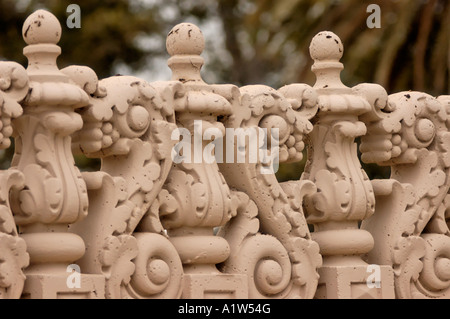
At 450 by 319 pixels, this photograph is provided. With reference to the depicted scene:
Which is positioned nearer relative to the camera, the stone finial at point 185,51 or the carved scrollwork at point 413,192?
the stone finial at point 185,51

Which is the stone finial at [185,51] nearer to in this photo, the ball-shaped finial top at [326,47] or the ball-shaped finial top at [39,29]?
the ball-shaped finial top at [39,29]

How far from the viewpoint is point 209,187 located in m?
6.13

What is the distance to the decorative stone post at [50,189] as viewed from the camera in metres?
5.52

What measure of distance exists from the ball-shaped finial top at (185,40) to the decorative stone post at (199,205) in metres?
0.17

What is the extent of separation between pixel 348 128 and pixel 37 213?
6.64 ft

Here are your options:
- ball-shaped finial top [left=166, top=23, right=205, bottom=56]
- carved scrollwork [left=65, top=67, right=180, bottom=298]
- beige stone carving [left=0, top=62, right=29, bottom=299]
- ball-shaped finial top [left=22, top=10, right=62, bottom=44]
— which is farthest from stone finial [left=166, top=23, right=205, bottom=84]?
beige stone carving [left=0, top=62, right=29, bottom=299]

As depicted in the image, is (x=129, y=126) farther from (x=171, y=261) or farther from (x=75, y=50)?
(x=75, y=50)

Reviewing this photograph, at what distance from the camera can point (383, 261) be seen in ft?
23.1

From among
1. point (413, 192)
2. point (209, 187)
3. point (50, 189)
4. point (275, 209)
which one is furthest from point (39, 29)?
point (413, 192)

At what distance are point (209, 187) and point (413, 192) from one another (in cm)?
158

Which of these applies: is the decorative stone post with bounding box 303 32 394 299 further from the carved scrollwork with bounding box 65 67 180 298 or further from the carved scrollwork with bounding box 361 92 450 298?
the carved scrollwork with bounding box 65 67 180 298

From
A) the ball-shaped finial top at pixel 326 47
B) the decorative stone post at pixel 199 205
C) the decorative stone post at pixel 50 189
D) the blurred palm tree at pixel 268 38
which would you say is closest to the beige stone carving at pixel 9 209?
the decorative stone post at pixel 50 189

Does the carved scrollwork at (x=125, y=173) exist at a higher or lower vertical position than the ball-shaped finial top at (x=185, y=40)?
lower

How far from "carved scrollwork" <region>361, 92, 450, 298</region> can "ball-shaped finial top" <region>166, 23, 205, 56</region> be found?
129 cm
